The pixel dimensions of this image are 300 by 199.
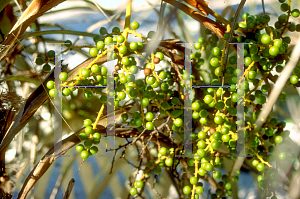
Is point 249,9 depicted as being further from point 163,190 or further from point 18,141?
point 18,141

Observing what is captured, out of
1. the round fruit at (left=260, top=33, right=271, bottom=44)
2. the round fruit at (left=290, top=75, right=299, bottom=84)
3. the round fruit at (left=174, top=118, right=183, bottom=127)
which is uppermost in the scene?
the round fruit at (left=260, top=33, right=271, bottom=44)

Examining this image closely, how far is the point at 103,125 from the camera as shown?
56 centimetres

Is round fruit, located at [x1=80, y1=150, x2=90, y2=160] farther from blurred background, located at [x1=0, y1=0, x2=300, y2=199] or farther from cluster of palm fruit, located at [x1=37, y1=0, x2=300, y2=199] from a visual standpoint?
blurred background, located at [x1=0, y1=0, x2=300, y2=199]

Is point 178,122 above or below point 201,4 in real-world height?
below

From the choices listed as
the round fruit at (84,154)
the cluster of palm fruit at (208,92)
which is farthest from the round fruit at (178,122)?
the round fruit at (84,154)

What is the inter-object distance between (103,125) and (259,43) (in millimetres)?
350

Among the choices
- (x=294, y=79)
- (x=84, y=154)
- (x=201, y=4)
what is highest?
(x=201, y=4)

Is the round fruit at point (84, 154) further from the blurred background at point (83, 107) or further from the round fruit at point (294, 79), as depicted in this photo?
the round fruit at point (294, 79)

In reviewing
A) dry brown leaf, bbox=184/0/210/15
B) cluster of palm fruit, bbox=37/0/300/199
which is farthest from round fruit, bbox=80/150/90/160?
dry brown leaf, bbox=184/0/210/15

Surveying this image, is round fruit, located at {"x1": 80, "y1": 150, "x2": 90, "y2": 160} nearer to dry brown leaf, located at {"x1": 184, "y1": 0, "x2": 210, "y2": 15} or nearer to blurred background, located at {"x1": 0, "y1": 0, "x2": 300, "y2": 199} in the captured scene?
blurred background, located at {"x1": 0, "y1": 0, "x2": 300, "y2": 199}

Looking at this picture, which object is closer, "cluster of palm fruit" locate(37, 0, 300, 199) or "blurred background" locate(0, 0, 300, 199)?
"cluster of palm fruit" locate(37, 0, 300, 199)

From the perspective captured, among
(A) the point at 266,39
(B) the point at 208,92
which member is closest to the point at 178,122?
(B) the point at 208,92

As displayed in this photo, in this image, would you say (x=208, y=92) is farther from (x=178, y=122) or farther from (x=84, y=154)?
(x=84, y=154)

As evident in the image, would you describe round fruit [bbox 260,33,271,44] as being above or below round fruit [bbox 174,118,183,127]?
above
